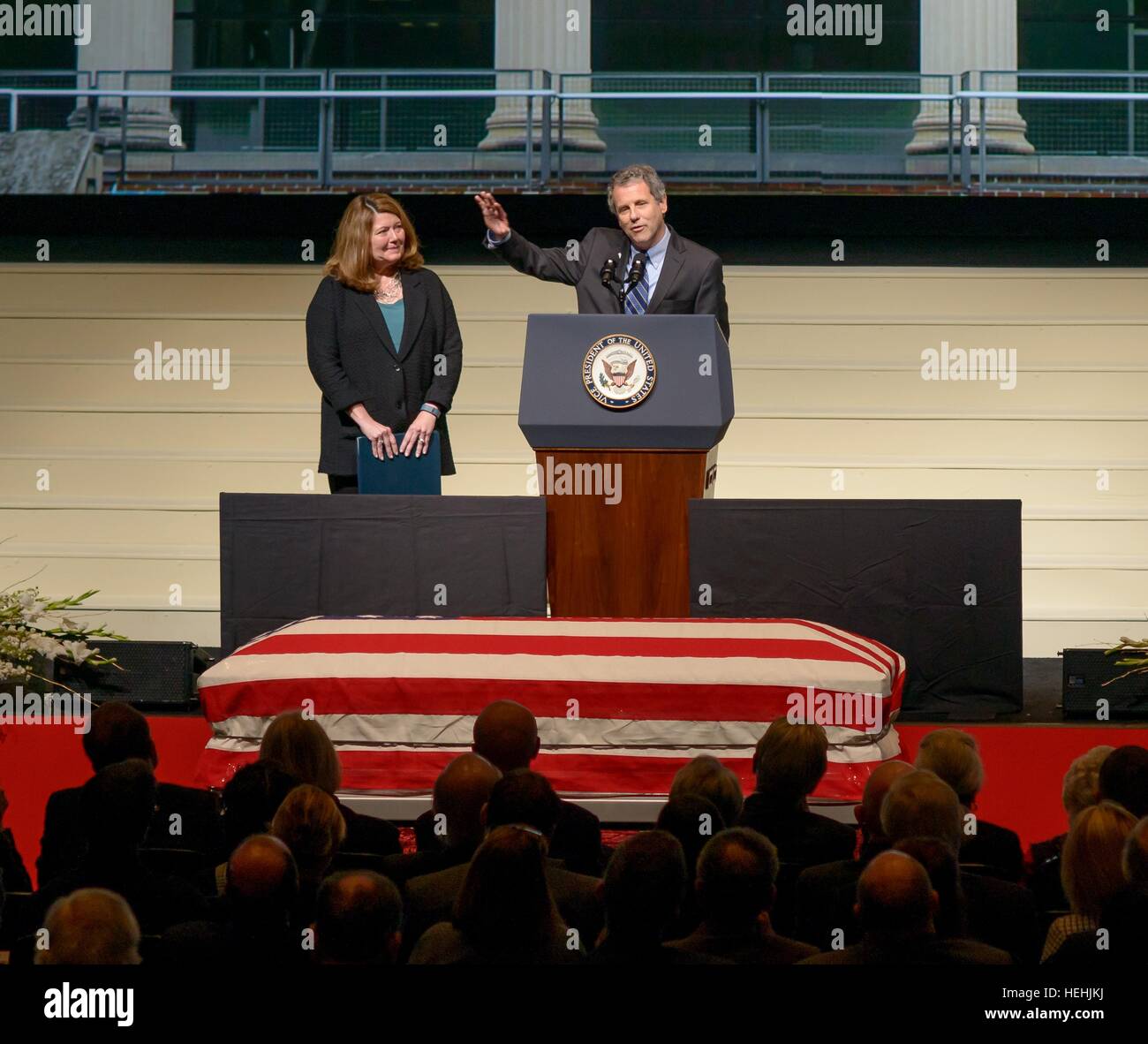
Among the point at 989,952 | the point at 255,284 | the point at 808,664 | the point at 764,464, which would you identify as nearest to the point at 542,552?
the point at 808,664

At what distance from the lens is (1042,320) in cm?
927

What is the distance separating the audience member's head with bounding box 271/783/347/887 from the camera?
3115mm

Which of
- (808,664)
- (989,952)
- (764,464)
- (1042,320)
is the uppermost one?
(1042,320)

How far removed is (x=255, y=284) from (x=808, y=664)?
5.83m

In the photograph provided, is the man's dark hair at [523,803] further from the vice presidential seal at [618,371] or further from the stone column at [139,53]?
the stone column at [139,53]

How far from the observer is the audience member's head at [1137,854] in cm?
279

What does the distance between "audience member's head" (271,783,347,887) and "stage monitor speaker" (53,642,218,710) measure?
9.33 ft

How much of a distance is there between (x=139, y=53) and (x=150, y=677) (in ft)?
25.2

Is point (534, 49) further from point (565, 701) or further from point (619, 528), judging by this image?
point (565, 701)

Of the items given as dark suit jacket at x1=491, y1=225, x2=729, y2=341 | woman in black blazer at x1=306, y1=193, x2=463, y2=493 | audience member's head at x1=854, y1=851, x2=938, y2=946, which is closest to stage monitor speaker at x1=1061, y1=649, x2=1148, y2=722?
dark suit jacket at x1=491, y1=225, x2=729, y2=341

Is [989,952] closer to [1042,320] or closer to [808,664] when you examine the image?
[808,664]

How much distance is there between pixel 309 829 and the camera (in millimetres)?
3119

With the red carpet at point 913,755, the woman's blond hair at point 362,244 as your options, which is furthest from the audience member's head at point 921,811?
the woman's blond hair at point 362,244

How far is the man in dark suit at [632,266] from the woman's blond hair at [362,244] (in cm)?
35
